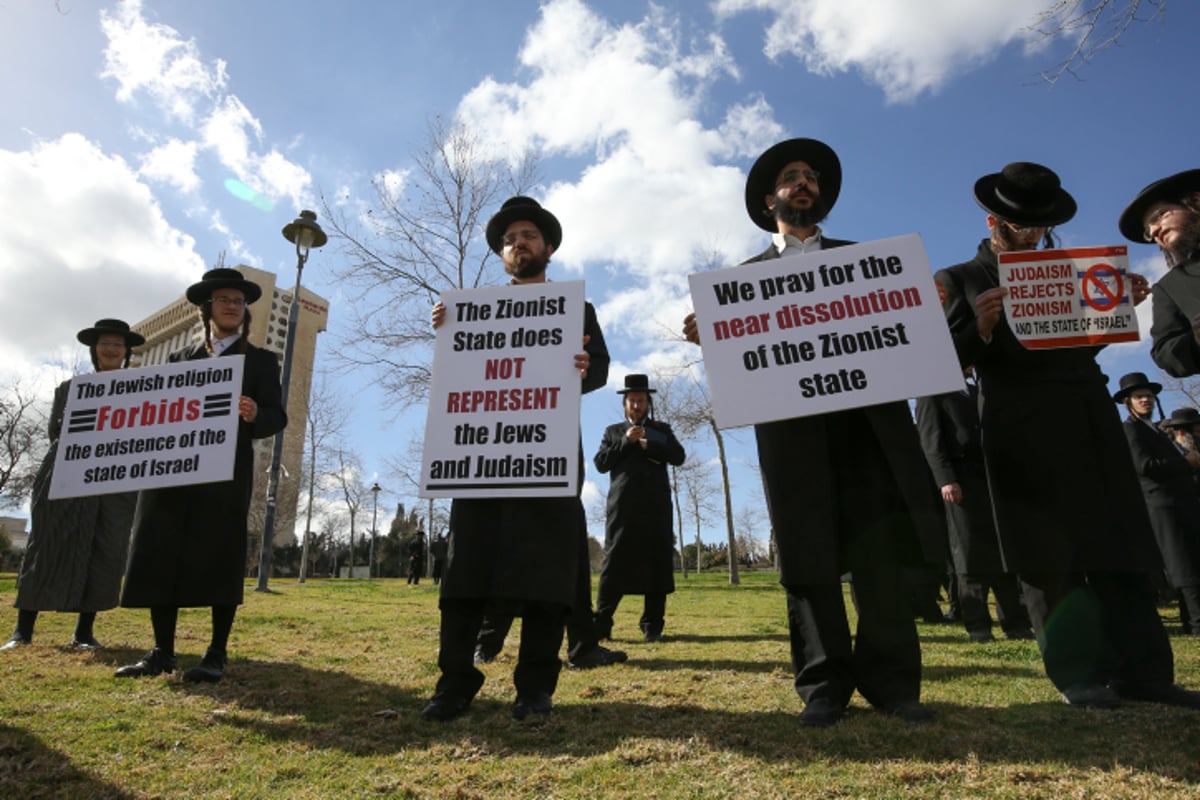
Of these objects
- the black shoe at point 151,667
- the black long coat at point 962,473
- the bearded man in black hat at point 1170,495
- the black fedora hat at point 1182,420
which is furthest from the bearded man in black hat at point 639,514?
the black fedora hat at point 1182,420

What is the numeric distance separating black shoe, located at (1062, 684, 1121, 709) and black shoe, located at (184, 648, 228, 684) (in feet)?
14.4

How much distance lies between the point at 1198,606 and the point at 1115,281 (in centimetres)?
492

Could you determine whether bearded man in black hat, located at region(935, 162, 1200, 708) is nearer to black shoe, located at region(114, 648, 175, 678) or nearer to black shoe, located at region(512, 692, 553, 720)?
black shoe, located at region(512, 692, 553, 720)

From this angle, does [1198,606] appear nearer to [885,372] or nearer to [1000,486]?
[1000,486]

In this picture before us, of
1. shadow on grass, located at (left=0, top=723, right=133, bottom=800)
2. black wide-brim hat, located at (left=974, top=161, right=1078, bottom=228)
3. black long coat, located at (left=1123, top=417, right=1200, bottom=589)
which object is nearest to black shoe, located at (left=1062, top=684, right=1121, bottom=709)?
black wide-brim hat, located at (left=974, top=161, right=1078, bottom=228)

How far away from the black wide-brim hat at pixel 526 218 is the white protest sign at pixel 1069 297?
7.67 ft

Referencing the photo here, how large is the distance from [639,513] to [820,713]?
12.6ft

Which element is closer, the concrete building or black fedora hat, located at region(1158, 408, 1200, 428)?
black fedora hat, located at region(1158, 408, 1200, 428)

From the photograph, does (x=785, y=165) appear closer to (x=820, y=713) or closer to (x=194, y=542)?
(x=820, y=713)

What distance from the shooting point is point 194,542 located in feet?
14.1

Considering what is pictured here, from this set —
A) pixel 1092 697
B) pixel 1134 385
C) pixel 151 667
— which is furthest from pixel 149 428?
pixel 1134 385

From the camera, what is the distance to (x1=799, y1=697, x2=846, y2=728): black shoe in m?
2.95

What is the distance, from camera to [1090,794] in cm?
208

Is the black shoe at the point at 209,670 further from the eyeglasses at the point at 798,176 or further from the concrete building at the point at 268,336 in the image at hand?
the concrete building at the point at 268,336
